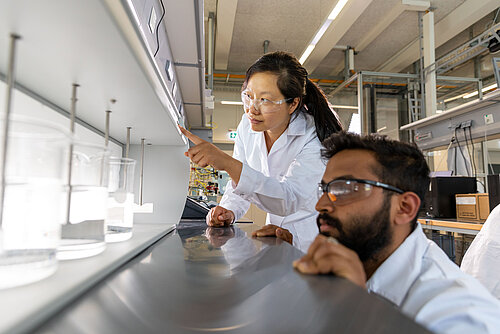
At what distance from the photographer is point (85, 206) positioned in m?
0.74

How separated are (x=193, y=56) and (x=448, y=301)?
252 centimetres

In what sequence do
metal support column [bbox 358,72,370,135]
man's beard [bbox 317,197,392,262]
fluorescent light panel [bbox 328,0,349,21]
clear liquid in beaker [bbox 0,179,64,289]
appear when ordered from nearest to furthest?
1. clear liquid in beaker [bbox 0,179,64,289]
2. man's beard [bbox 317,197,392,262]
3. fluorescent light panel [bbox 328,0,349,21]
4. metal support column [bbox 358,72,370,135]

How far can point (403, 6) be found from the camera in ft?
15.5

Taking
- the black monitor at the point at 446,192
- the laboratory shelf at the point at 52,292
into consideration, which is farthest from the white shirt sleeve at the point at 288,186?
the black monitor at the point at 446,192

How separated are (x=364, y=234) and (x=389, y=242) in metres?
0.08

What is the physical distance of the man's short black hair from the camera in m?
0.88

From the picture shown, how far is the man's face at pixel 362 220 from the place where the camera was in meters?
0.81

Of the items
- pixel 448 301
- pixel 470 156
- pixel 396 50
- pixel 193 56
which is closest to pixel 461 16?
pixel 396 50

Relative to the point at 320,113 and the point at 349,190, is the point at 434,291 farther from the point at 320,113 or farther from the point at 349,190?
the point at 320,113

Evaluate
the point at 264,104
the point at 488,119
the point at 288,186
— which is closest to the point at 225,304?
the point at 288,186

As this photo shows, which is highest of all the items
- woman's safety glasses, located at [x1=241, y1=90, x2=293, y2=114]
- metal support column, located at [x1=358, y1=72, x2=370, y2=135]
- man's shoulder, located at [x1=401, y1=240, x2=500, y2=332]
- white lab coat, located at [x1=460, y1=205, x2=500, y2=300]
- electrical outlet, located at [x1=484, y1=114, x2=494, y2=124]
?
metal support column, located at [x1=358, y1=72, x2=370, y2=135]

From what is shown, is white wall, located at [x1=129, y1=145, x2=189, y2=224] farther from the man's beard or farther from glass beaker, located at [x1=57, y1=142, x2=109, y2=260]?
the man's beard

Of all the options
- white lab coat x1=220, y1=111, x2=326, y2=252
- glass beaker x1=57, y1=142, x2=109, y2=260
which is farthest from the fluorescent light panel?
glass beaker x1=57, y1=142, x2=109, y2=260

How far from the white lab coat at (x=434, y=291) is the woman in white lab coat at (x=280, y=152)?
0.53 meters
